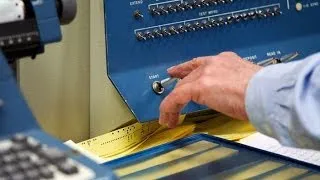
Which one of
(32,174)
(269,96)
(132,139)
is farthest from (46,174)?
Result: (132,139)

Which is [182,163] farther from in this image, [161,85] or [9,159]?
[9,159]

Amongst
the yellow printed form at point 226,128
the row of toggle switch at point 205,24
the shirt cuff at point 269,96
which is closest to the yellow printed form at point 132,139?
the yellow printed form at point 226,128

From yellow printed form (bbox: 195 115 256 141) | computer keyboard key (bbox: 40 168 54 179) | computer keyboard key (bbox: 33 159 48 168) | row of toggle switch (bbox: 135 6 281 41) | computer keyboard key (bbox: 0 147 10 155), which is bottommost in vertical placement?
yellow printed form (bbox: 195 115 256 141)

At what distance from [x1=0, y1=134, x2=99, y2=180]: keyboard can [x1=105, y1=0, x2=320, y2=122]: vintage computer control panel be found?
A: 1.31 feet

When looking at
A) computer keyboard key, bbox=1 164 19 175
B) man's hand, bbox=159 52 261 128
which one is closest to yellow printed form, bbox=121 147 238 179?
man's hand, bbox=159 52 261 128

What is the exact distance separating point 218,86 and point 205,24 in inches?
12.4

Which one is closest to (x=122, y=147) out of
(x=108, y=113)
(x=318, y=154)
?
(x=108, y=113)

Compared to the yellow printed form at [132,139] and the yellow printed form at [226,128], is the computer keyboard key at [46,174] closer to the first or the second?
the yellow printed form at [132,139]

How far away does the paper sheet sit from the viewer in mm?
974

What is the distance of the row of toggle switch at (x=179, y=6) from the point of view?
1.06 m

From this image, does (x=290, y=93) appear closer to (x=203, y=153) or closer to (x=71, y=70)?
(x=203, y=153)

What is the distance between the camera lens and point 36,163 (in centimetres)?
62

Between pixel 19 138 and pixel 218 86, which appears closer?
pixel 19 138

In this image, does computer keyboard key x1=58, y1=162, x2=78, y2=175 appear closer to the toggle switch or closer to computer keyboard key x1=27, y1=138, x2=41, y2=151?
computer keyboard key x1=27, y1=138, x2=41, y2=151
